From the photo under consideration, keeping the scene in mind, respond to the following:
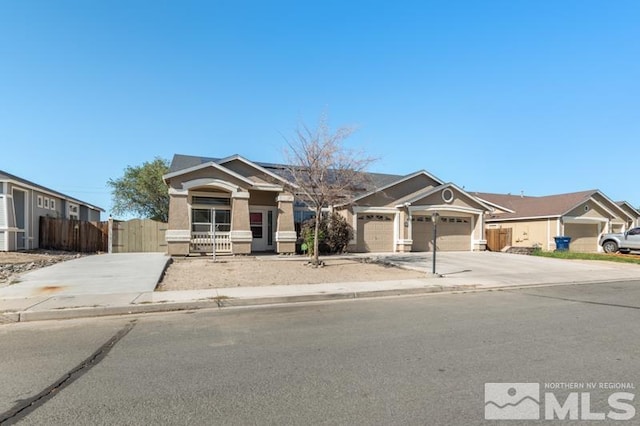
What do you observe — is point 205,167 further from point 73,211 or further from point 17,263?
point 73,211

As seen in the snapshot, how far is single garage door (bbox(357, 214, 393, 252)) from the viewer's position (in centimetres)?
2311

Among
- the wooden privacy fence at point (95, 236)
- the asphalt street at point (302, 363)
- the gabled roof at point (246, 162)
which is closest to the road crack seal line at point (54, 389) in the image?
the asphalt street at point (302, 363)

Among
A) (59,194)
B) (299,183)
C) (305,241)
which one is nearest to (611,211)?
(305,241)

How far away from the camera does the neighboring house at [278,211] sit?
60.5 feet

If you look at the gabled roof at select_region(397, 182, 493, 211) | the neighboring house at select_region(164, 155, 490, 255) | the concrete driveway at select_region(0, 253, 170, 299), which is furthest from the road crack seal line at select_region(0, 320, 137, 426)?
the gabled roof at select_region(397, 182, 493, 211)

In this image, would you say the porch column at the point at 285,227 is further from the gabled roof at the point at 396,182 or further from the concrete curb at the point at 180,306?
the concrete curb at the point at 180,306

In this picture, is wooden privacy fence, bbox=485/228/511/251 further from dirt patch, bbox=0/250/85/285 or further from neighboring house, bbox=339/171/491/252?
dirt patch, bbox=0/250/85/285

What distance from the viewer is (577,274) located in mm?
15398

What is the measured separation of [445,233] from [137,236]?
19053mm

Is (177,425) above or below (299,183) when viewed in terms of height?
below

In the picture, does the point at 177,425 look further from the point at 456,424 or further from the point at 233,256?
the point at 233,256

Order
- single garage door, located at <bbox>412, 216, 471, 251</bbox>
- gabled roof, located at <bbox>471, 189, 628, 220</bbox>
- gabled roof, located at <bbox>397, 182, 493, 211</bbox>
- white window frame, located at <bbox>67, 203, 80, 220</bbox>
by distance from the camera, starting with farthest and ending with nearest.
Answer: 1. white window frame, located at <bbox>67, 203, 80, 220</bbox>
2. gabled roof, located at <bbox>471, 189, 628, 220</bbox>
3. single garage door, located at <bbox>412, 216, 471, 251</bbox>
4. gabled roof, located at <bbox>397, 182, 493, 211</bbox>

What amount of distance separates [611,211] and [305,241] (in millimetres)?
25696

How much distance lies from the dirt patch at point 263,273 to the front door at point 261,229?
4270 mm
